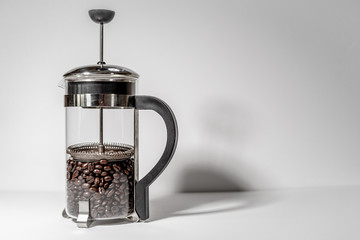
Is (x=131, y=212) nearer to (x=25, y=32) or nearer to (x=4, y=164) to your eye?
(x=4, y=164)

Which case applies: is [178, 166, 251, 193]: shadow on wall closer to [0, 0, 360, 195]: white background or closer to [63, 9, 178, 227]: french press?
[0, 0, 360, 195]: white background

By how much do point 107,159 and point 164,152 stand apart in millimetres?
113

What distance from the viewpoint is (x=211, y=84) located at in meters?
1.25

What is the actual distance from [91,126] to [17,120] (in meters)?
0.30

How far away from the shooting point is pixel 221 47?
125cm

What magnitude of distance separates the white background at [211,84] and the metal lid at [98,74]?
12.1 inches

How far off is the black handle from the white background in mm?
292

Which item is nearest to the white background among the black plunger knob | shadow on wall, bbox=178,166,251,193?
shadow on wall, bbox=178,166,251,193

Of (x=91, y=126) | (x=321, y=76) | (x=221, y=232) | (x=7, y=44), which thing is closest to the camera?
(x=221, y=232)

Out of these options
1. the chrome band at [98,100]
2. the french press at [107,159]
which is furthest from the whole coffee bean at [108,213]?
the chrome band at [98,100]

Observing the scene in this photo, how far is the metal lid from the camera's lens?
2.92ft

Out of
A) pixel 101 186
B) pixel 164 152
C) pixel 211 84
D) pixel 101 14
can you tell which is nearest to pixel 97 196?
pixel 101 186

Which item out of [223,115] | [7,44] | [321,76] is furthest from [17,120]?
[321,76]

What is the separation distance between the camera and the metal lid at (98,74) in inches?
35.0
